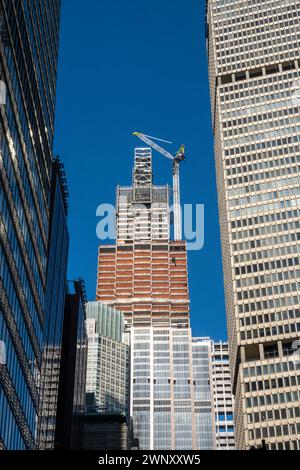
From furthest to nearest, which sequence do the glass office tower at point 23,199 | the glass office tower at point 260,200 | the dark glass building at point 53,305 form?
the glass office tower at point 260,200 → the dark glass building at point 53,305 → the glass office tower at point 23,199

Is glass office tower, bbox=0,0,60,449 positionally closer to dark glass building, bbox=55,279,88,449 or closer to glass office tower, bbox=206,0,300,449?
dark glass building, bbox=55,279,88,449

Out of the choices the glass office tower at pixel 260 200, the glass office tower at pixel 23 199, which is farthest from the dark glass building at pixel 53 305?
the glass office tower at pixel 260 200

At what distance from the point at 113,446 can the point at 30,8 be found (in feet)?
402

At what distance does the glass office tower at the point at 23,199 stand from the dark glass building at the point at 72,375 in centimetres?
3900

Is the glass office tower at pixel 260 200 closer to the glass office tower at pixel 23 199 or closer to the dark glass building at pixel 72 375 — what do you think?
the dark glass building at pixel 72 375

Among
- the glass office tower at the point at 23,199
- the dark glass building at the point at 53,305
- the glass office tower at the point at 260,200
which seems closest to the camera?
the glass office tower at the point at 23,199

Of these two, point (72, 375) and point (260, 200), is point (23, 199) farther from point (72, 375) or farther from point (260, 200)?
point (260, 200)

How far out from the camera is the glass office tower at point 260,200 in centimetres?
13200

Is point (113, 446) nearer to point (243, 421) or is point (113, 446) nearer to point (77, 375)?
point (77, 375)

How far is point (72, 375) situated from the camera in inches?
5551

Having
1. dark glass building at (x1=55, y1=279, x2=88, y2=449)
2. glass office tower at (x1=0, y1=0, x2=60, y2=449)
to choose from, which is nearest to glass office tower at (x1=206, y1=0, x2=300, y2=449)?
dark glass building at (x1=55, y1=279, x2=88, y2=449)

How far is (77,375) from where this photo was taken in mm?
147500
